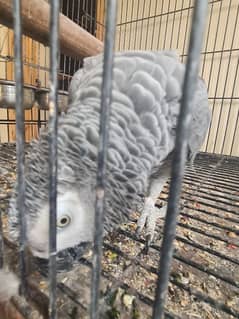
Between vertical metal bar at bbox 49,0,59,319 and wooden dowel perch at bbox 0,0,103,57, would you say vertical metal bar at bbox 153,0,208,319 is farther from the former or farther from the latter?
wooden dowel perch at bbox 0,0,103,57

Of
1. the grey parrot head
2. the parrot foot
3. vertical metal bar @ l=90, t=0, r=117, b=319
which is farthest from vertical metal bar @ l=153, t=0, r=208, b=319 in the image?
the parrot foot

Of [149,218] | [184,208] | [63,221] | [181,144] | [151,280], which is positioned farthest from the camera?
[184,208]

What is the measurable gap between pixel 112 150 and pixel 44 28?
1.41 ft

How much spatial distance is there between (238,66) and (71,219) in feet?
7.45

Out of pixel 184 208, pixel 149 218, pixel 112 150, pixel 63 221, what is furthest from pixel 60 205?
pixel 184 208

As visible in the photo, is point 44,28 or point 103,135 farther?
point 44,28

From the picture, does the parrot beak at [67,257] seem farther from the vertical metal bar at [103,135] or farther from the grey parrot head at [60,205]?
the vertical metal bar at [103,135]

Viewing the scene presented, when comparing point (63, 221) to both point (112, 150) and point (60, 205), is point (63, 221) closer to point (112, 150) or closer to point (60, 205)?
point (60, 205)

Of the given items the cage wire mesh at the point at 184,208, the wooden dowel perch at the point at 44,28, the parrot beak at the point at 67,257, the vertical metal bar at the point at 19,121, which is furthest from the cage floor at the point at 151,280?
the wooden dowel perch at the point at 44,28

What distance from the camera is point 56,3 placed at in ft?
0.87

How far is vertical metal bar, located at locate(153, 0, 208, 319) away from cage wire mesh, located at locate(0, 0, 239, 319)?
0.85 ft

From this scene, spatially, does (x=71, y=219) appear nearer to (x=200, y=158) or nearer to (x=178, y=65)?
(x=178, y=65)

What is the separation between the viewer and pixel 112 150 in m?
0.47

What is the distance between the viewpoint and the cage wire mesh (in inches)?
20.4
